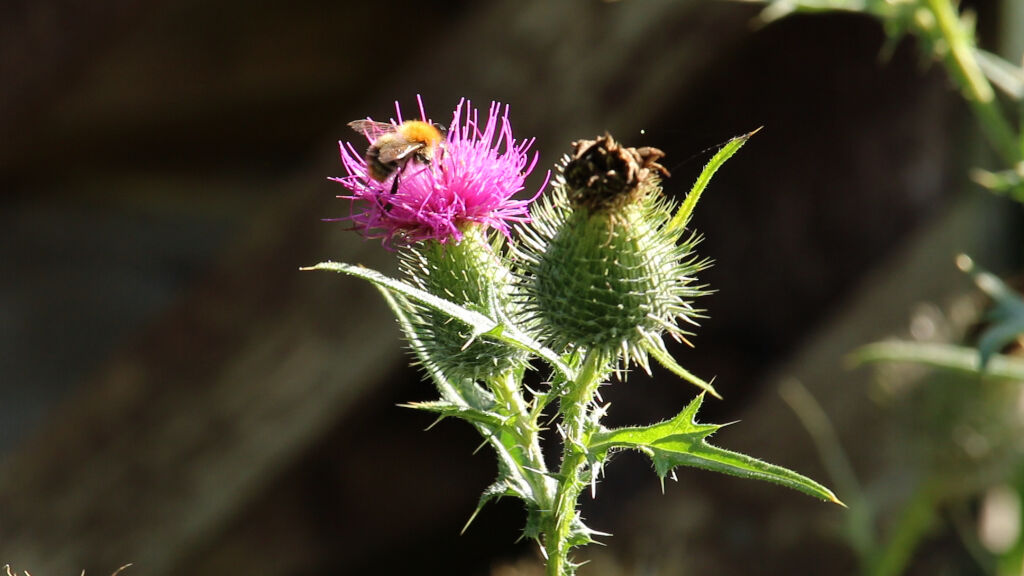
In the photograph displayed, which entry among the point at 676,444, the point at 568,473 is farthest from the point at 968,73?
the point at 568,473

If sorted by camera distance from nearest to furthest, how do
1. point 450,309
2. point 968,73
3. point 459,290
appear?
point 450,309
point 459,290
point 968,73

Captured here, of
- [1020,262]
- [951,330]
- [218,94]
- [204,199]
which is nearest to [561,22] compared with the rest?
[951,330]

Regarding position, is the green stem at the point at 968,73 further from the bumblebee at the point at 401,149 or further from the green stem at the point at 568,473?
the green stem at the point at 568,473

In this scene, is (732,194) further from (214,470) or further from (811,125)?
(214,470)

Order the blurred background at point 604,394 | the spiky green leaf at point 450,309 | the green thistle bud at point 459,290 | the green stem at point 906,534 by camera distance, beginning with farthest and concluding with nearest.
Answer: the blurred background at point 604,394 < the green stem at point 906,534 < the green thistle bud at point 459,290 < the spiky green leaf at point 450,309

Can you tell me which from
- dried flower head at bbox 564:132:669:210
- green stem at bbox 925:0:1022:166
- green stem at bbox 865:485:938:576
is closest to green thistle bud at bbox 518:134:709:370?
dried flower head at bbox 564:132:669:210

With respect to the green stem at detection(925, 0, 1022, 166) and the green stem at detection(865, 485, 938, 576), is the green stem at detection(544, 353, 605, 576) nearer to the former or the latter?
the green stem at detection(925, 0, 1022, 166)

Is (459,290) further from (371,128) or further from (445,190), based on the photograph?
(371,128)

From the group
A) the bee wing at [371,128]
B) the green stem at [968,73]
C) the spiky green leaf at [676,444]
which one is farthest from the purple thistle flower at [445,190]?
the green stem at [968,73]
